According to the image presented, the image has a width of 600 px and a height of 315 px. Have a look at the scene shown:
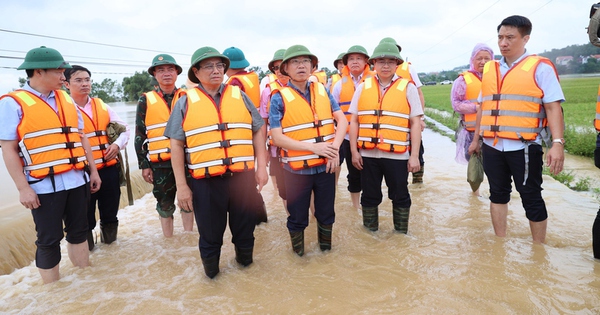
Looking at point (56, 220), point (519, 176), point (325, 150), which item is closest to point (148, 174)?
point (56, 220)

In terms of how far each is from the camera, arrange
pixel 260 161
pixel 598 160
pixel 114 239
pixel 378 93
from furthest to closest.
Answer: pixel 114 239
pixel 378 93
pixel 260 161
pixel 598 160

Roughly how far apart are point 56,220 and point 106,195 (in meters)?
1.13

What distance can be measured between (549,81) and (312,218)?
318 cm

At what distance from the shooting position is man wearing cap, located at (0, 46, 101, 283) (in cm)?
304

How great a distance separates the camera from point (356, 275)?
10.8ft

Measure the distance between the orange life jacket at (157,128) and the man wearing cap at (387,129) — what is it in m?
2.17

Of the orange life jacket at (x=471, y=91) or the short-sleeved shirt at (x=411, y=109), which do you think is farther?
the orange life jacket at (x=471, y=91)

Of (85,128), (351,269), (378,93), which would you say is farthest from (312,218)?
(85,128)

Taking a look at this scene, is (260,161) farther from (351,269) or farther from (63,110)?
(63,110)

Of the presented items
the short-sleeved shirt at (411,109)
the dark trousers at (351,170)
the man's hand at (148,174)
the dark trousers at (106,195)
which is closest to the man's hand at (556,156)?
the short-sleeved shirt at (411,109)

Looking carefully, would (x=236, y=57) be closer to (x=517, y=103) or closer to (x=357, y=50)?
(x=357, y=50)

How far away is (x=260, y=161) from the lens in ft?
11.2

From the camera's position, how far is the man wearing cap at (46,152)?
9.98 feet

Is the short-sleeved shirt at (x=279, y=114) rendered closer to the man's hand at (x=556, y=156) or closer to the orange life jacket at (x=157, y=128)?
the orange life jacket at (x=157, y=128)
